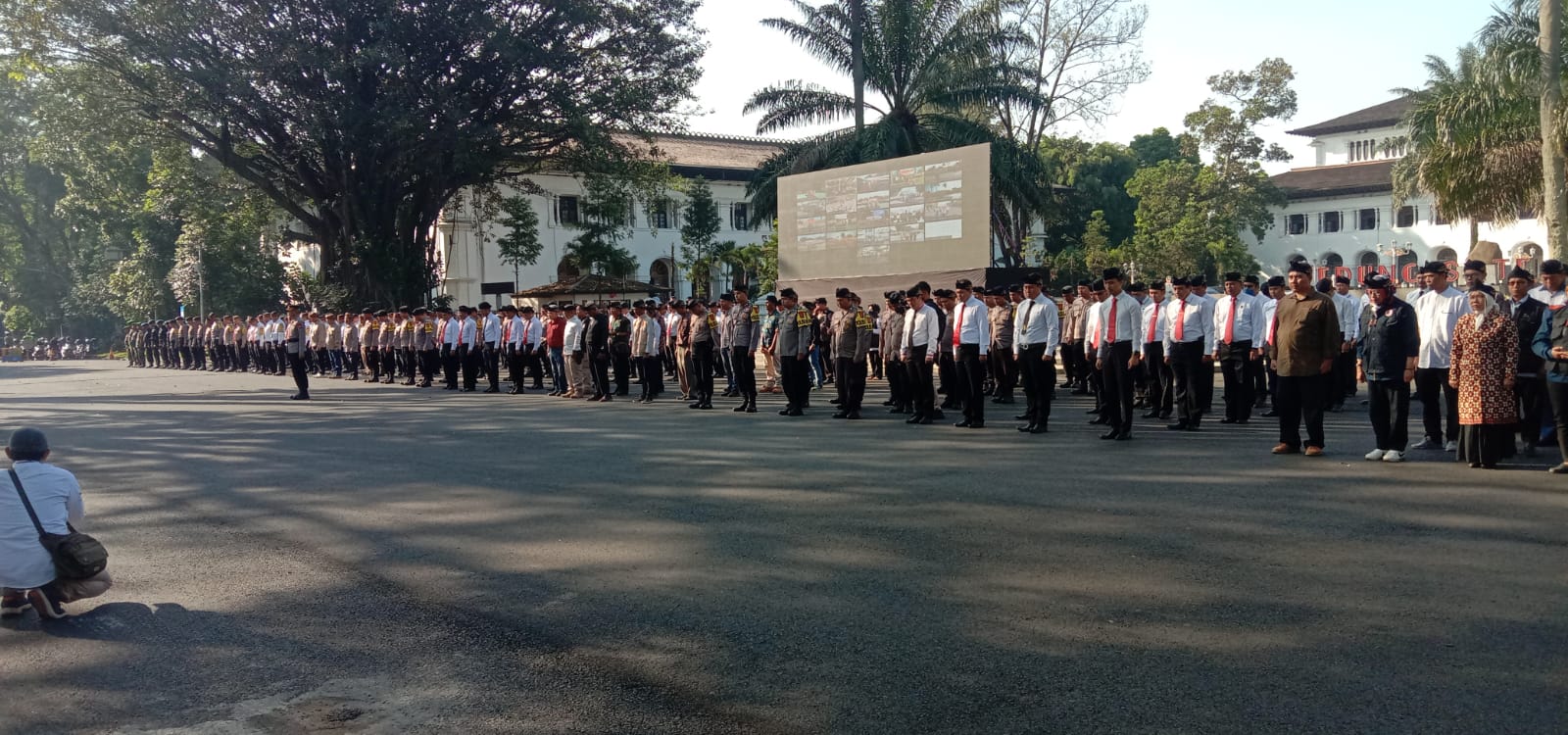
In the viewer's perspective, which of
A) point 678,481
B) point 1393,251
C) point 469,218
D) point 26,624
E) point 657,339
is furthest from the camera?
point 1393,251

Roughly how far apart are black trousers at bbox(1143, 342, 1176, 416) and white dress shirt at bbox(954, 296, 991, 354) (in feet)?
6.99

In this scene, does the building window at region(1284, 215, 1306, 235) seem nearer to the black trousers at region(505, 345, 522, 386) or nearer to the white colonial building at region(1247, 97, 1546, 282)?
the white colonial building at region(1247, 97, 1546, 282)

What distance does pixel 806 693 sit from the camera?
445 cm

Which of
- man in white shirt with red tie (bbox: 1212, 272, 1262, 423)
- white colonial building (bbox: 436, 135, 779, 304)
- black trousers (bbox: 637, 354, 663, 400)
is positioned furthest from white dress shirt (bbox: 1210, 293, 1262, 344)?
white colonial building (bbox: 436, 135, 779, 304)

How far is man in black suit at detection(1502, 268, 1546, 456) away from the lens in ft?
32.9

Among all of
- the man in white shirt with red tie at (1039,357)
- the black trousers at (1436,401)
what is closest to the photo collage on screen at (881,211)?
the man in white shirt with red tie at (1039,357)

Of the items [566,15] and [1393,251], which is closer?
[566,15]

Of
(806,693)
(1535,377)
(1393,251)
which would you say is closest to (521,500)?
(806,693)

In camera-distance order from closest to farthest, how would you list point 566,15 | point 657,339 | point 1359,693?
point 1359,693, point 657,339, point 566,15

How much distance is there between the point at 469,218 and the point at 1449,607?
4829 centimetres

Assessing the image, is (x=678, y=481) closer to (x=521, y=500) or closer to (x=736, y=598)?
(x=521, y=500)

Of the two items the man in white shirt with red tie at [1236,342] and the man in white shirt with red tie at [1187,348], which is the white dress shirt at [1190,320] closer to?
the man in white shirt with red tie at [1187,348]

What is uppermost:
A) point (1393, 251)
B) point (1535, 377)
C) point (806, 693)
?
point (1393, 251)

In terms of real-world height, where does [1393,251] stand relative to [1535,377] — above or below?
above
